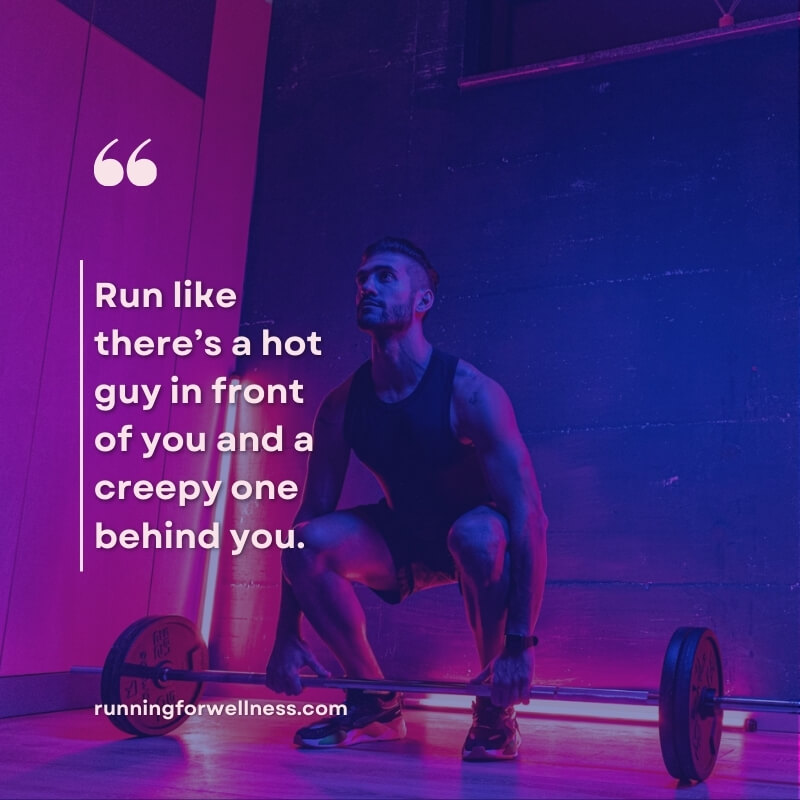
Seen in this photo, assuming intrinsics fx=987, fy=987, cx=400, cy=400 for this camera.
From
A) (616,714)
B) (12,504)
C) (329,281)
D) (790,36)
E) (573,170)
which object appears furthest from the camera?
(329,281)

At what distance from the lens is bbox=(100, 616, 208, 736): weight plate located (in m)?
2.50

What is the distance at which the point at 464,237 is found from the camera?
3926 millimetres

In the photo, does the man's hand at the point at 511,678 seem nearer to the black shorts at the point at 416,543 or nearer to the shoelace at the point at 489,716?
the shoelace at the point at 489,716

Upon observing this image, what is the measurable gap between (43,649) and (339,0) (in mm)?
3014

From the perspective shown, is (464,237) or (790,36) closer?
(790,36)

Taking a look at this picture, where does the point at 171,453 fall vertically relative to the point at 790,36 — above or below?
below

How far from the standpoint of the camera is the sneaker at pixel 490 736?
2258mm

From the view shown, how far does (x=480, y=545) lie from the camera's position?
7.37ft

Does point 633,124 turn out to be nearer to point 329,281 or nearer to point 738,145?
point 738,145

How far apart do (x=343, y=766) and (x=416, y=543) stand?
1.97 ft

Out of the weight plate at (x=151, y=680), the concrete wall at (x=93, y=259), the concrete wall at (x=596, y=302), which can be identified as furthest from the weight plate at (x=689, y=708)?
the concrete wall at (x=93, y=259)

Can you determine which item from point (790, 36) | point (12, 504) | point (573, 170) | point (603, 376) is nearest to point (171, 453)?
point (12, 504)

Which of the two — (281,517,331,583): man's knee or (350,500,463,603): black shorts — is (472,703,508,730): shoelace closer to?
(350,500,463,603): black shorts

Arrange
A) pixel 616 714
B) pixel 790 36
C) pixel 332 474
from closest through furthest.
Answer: pixel 332 474
pixel 616 714
pixel 790 36
